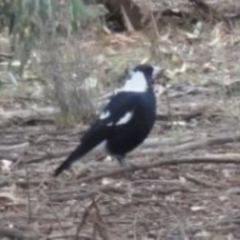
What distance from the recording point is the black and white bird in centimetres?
693

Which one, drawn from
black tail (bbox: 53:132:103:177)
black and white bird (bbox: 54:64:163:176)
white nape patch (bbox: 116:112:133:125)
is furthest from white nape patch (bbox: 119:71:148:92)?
black tail (bbox: 53:132:103:177)

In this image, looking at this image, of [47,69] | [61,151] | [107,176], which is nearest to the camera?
[107,176]

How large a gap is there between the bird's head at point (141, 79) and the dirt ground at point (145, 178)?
7.6 inches

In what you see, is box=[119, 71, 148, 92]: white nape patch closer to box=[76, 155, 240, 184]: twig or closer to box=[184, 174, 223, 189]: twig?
box=[76, 155, 240, 184]: twig

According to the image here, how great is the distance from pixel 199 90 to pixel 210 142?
241 centimetres

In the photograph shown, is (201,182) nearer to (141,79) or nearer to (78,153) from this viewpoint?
(78,153)

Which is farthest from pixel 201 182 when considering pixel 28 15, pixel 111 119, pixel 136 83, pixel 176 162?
pixel 28 15

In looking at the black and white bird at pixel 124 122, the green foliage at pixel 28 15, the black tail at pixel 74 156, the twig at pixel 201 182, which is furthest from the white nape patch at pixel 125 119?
the green foliage at pixel 28 15

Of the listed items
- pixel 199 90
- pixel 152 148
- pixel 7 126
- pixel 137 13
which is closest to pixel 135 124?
pixel 152 148

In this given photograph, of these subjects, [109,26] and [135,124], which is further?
[109,26]

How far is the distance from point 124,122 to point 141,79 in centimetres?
38

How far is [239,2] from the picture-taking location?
12.2 metres

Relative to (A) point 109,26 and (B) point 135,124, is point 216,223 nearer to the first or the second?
(B) point 135,124

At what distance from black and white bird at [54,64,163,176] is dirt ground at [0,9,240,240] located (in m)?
0.14
